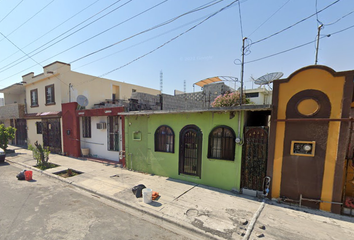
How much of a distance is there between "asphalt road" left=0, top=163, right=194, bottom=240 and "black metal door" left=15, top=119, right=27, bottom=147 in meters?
14.8

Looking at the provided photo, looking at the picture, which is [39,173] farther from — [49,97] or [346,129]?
[346,129]

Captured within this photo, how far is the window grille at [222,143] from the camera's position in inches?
229

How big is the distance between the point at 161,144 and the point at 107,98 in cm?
1038

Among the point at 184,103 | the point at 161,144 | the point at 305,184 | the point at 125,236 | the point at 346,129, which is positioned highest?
the point at 184,103

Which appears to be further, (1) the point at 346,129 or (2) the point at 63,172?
(2) the point at 63,172

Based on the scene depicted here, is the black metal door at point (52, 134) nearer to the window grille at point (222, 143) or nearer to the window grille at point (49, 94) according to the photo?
the window grille at point (49, 94)

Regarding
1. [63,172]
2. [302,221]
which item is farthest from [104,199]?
[302,221]

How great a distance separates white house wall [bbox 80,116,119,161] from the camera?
1046 centimetres

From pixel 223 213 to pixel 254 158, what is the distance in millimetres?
2217

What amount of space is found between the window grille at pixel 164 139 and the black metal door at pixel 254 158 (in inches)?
120

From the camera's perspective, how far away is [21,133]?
57.3 ft

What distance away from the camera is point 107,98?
15.2 m

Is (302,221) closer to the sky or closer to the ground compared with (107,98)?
closer to the ground

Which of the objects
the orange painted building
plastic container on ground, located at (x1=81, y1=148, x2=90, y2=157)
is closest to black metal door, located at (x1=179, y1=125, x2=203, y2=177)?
the orange painted building
